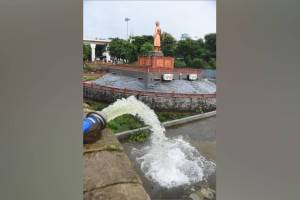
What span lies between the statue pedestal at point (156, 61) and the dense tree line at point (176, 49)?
0.03 meters

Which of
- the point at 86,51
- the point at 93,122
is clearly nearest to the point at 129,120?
the point at 93,122

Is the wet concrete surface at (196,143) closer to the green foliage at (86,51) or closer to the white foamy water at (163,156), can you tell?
the white foamy water at (163,156)

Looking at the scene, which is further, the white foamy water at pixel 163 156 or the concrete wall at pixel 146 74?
the concrete wall at pixel 146 74

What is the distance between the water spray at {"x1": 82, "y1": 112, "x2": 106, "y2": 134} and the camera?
2508 mm

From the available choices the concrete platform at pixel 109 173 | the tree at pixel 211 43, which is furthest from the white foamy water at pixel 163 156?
the tree at pixel 211 43

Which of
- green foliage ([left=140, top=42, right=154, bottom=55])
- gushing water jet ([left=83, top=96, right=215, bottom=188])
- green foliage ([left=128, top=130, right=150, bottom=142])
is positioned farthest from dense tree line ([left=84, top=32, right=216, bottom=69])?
green foliage ([left=128, top=130, right=150, bottom=142])

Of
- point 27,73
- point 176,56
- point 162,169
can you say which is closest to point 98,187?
point 162,169

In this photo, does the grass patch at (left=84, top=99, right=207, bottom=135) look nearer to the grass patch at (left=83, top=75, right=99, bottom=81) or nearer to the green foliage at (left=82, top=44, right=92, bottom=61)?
the grass patch at (left=83, top=75, right=99, bottom=81)

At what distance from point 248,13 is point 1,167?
219 cm

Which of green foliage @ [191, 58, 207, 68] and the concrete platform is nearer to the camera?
the concrete platform

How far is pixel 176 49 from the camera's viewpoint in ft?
8.34

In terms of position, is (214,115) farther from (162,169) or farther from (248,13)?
(248,13)

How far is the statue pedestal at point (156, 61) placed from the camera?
8.41ft

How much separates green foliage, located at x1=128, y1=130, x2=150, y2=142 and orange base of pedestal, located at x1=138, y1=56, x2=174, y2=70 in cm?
54
